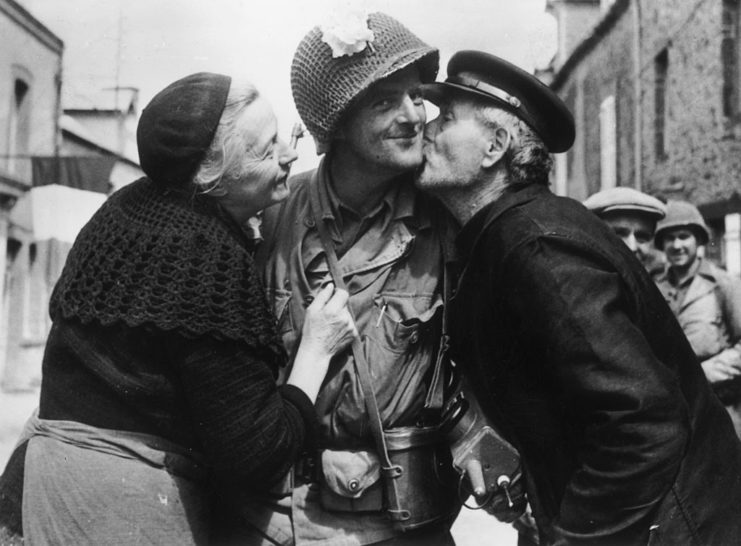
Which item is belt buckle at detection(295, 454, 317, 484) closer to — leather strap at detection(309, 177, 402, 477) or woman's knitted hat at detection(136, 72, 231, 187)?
leather strap at detection(309, 177, 402, 477)

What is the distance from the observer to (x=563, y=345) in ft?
7.23

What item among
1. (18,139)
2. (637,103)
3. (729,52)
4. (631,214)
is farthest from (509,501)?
(18,139)

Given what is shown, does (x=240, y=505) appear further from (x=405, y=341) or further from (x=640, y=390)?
(x=640, y=390)

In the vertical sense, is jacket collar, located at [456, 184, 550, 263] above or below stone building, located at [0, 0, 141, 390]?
above

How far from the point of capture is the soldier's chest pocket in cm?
265

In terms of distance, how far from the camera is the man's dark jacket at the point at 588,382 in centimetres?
218

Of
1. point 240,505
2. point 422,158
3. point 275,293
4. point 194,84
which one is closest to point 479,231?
point 422,158

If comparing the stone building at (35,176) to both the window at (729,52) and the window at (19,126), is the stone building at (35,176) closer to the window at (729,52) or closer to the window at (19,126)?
the window at (19,126)

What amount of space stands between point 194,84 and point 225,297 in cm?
57

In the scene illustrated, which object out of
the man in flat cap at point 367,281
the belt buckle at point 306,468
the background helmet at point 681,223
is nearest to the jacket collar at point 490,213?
the man in flat cap at point 367,281

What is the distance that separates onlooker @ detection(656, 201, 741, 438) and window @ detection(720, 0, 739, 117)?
5216 mm

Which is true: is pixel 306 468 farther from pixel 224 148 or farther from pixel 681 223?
pixel 681 223

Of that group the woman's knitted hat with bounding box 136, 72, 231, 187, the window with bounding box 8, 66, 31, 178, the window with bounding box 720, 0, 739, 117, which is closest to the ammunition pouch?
the woman's knitted hat with bounding box 136, 72, 231, 187

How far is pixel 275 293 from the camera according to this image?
2.75m
